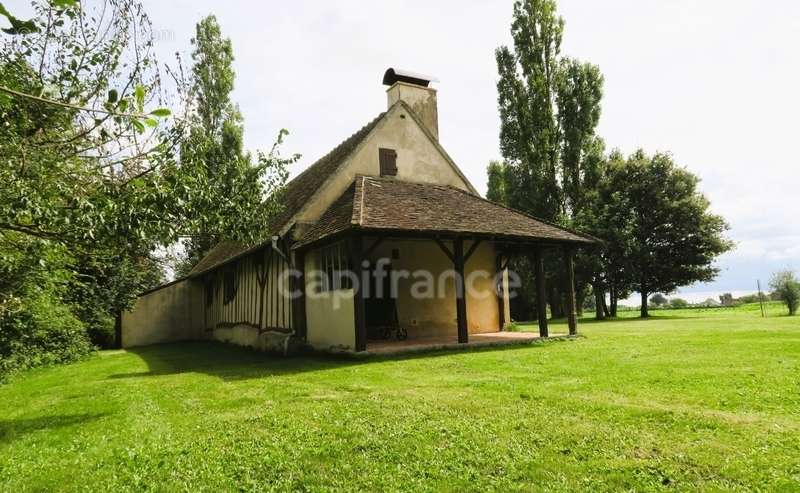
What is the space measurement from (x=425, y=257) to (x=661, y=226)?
1879cm

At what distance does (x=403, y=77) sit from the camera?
1590cm

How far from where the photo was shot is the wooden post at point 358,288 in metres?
9.55

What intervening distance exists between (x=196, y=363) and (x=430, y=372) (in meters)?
6.14

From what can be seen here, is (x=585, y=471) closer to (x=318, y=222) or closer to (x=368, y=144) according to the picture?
(x=318, y=222)

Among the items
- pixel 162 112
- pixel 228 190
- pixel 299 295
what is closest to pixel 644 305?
pixel 299 295

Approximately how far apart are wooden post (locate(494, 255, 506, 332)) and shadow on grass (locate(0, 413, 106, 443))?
10.5m

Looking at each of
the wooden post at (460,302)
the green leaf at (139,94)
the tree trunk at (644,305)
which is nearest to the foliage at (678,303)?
the tree trunk at (644,305)

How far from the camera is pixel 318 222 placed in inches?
472

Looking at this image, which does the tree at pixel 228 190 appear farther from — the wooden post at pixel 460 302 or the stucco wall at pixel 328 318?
the wooden post at pixel 460 302

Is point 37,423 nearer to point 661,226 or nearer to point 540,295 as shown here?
point 540,295

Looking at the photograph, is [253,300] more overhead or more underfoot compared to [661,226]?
more underfoot

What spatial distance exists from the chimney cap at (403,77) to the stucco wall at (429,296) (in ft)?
19.4

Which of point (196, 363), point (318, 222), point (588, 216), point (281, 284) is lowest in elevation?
point (196, 363)

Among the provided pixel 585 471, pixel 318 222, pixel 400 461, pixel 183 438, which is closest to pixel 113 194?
pixel 183 438
